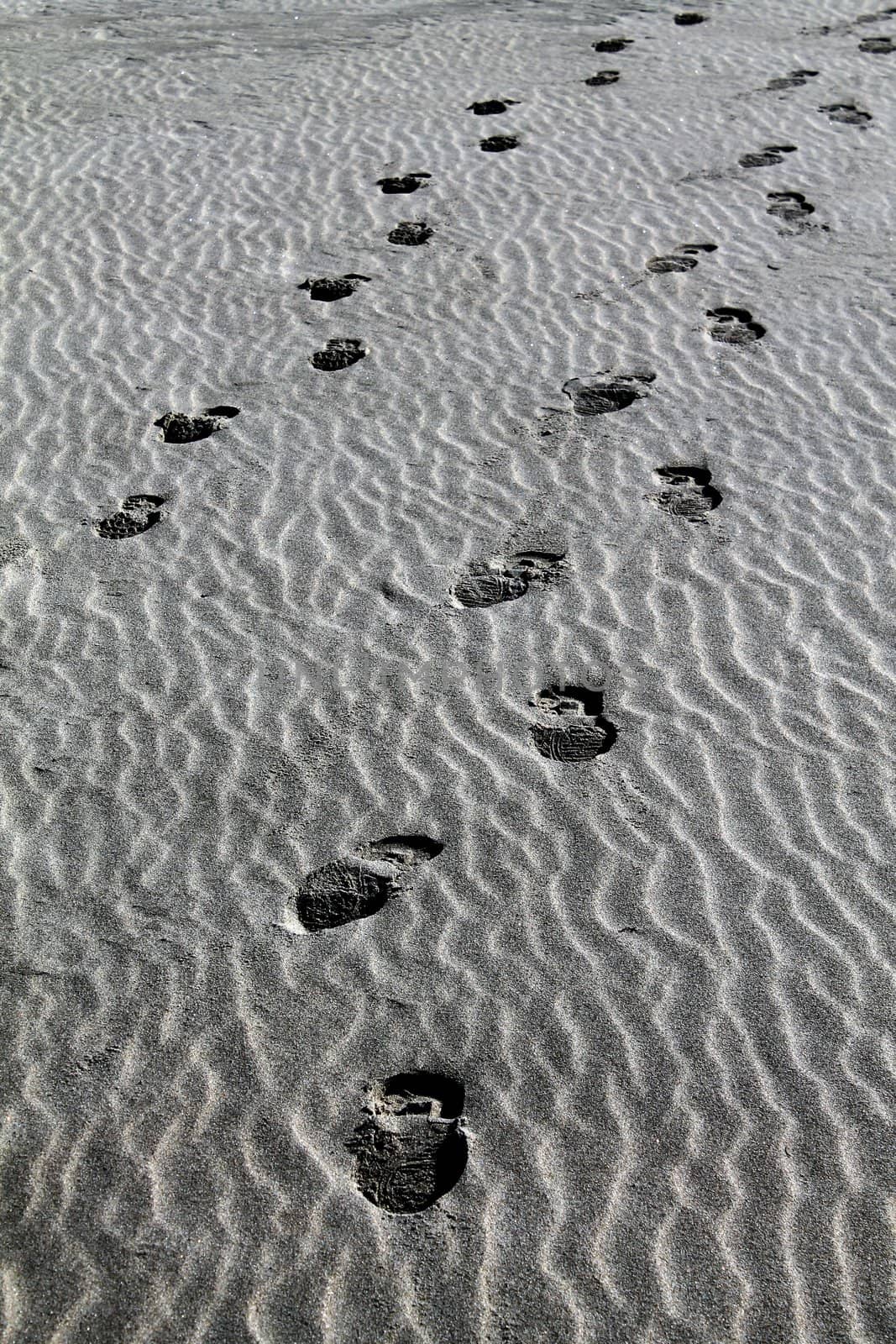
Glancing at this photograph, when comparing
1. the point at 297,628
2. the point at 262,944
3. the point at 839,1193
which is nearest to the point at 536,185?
the point at 297,628

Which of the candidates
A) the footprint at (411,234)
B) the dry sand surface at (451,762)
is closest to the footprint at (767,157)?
the dry sand surface at (451,762)

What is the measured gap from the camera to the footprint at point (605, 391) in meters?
7.44

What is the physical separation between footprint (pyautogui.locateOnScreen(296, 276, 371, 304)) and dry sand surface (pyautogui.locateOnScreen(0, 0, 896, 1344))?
4 centimetres

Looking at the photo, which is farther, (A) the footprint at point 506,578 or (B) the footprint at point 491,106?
(B) the footprint at point 491,106

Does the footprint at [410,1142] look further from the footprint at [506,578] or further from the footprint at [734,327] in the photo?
the footprint at [734,327]

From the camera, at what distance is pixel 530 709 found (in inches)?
207

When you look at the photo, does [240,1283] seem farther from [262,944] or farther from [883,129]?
[883,129]

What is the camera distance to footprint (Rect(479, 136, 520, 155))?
1136cm

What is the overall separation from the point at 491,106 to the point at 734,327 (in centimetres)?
547

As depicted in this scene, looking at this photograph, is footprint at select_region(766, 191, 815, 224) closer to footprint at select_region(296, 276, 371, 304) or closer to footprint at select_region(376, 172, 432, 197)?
footprint at select_region(376, 172, 432, 197)

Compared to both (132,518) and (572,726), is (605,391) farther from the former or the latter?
(572,726)

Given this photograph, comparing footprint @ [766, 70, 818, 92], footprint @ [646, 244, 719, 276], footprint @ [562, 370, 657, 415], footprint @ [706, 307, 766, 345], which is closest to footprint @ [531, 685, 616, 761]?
footprint @ [562, 370, 657, 415]

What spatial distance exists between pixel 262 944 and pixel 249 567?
242cm

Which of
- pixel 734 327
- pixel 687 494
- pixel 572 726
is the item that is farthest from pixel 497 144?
pixel 572 726
